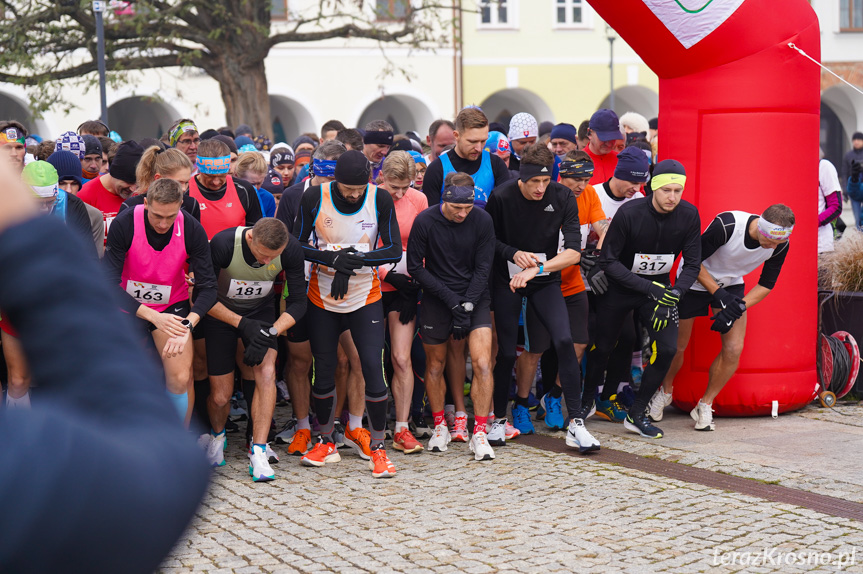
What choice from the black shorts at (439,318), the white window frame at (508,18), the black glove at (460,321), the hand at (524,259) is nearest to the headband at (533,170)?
the hand at (524,259)

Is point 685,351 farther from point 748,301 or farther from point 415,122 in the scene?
point 415,122

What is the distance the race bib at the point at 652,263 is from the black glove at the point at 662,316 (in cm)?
32

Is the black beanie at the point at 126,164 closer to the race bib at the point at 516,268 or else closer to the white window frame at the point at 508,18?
the race bib at the point at 516,268

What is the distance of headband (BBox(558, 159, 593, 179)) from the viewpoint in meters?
7.58

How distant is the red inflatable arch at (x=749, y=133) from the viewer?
24.3 feet

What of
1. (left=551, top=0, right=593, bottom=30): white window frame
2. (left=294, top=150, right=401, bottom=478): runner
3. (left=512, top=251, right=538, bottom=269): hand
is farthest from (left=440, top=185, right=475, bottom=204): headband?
(left=551, top=0, right=593, bottom=30): white window frame

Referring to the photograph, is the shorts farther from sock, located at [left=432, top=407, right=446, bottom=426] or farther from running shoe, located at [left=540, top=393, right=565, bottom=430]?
sock, located at [left=432, top=407, right=446, bottom=426]

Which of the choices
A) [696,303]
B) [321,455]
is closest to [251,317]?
[321,455]

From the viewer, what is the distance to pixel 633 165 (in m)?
7.67

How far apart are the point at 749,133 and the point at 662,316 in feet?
5.17

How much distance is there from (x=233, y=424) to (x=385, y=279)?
1824 mm

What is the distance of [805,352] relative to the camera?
25.8 feet

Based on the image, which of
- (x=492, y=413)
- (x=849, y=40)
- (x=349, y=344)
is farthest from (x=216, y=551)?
(x=849, y=40)

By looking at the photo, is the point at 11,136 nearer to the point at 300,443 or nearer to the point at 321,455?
the point at 300,443
